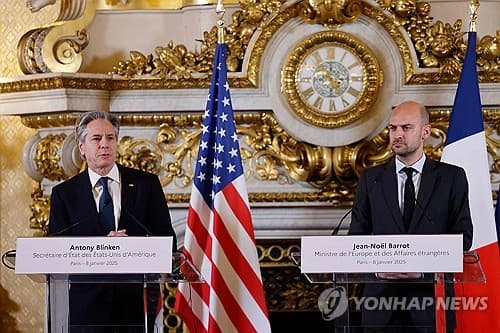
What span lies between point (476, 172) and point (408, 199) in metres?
0.88

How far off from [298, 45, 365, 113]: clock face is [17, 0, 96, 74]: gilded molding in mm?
1201

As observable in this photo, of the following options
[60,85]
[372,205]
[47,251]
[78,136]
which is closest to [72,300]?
[47,251]

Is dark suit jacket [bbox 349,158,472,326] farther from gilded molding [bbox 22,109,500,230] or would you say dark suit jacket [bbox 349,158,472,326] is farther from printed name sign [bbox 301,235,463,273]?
gilded molding [bbox 22,109,500,230]

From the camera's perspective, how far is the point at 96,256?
13.5 feet

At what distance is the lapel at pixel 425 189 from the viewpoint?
15.5 ft

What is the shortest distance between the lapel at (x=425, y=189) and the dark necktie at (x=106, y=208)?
1204mm

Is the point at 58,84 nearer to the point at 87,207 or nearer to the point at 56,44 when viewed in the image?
the point at 56,44

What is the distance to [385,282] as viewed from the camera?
410 cm

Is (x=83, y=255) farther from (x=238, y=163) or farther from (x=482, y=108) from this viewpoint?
(x=482, y=108)

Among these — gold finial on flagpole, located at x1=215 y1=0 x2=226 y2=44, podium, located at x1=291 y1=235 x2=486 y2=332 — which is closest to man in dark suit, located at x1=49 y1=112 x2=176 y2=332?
podium, located at x1=291 y1=235 x2=486 y2=332

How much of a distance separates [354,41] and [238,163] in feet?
3.32

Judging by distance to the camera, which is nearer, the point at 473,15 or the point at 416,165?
the point at 416,165

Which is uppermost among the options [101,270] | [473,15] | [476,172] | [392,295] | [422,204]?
[473,15]

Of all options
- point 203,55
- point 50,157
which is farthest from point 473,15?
point 50,157
